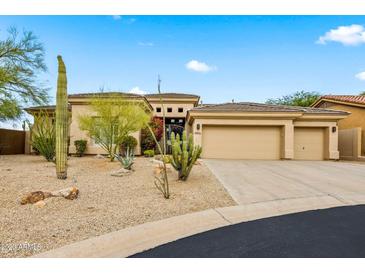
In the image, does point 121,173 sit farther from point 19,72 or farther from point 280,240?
point 19,72

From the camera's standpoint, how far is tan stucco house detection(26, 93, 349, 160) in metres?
16.5

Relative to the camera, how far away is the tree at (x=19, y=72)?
1543cm

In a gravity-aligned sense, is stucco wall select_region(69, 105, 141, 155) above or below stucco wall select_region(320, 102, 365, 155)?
below

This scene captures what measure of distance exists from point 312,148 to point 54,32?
1759cm

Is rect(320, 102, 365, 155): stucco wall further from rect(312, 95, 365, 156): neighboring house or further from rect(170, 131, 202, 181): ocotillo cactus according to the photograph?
rect(170, 131, 202, 181): ocotillo cactus

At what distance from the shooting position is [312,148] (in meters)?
17.0

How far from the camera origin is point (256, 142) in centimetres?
1673

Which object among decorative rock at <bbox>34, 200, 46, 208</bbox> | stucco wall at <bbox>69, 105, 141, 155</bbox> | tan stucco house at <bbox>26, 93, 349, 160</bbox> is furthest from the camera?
stucco wall at <bbox>69, 105, 141, 155</bbox>

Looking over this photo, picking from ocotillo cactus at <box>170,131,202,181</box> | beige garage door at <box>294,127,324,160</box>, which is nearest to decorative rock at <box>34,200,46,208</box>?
ocotillo cactus at <box>170,131,202,181</box>

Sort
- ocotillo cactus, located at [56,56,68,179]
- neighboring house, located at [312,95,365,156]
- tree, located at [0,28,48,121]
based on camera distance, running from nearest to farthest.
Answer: ocotillo cactus, located at [56,56,68,179]
tree, located at [0,28,48,121]
neighboring house, located at [312,95,365,156]

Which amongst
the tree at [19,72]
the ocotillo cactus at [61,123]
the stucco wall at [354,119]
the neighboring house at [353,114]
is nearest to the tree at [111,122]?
the ocotillo cactus at [61,123]
